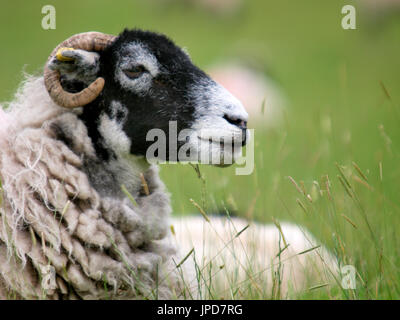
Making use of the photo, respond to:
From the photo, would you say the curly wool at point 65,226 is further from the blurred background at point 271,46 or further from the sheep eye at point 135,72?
the blurred background at point 271,46

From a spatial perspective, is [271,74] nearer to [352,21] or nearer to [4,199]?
[352,21]

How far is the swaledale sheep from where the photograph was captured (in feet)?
10.2

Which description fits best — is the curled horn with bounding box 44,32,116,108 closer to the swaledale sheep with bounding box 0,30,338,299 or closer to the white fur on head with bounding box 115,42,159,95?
the swaledale sheep with bounding box 0,30,338,299

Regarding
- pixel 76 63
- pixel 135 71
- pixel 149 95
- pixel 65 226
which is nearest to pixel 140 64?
pixel 135 71

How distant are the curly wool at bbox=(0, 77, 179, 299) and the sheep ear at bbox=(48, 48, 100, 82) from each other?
242 millimetres

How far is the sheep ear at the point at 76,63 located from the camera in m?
3.33

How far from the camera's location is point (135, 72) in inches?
136

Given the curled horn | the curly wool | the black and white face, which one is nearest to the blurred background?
the black and white face

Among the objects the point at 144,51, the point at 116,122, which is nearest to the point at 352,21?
the point at 144,51

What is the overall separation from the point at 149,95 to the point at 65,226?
3.17ft

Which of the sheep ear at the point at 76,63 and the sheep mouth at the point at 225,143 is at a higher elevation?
the sheep ear at the point at 76,63

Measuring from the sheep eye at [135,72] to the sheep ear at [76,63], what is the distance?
0.71 ft

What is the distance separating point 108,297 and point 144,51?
5.05 ft

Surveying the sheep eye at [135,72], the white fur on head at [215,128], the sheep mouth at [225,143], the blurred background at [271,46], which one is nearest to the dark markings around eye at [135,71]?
the sheep eye at [135,72]
